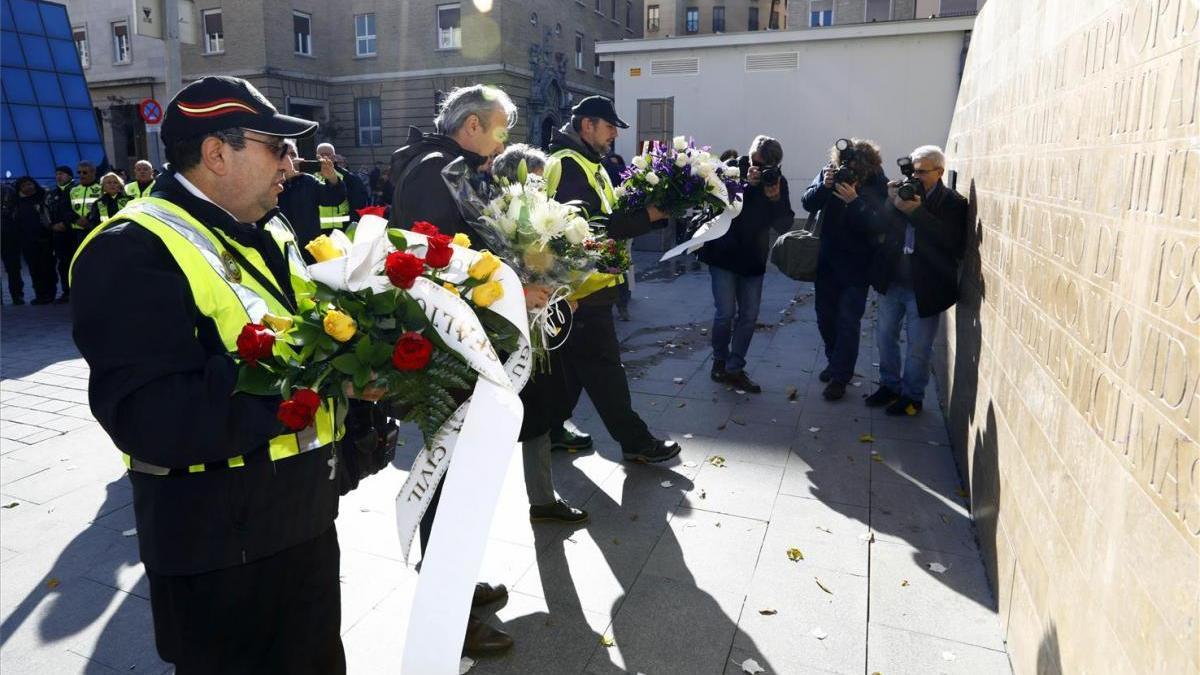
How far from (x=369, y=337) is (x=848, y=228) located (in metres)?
5.17

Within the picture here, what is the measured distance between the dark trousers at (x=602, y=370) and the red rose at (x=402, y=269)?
2.70 meters

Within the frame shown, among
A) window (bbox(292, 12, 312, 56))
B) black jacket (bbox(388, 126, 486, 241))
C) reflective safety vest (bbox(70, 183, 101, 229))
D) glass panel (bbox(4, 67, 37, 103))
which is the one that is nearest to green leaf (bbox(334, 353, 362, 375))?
black jacket (bbox(388, 126, 486, 241))

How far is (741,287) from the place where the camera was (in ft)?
21.7

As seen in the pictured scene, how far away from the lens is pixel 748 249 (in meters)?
6.41

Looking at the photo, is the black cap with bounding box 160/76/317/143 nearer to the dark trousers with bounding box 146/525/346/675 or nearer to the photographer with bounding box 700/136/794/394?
the dark trousers with bounding box 146/525/346/675

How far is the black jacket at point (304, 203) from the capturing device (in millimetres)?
8016

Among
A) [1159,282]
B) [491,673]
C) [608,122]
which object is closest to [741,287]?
[608,122]

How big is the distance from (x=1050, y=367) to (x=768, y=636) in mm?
1550

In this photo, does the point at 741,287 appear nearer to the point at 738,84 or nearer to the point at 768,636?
the point at 768,636

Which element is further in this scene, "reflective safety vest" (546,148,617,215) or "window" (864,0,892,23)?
"window" (864,0,892,23)

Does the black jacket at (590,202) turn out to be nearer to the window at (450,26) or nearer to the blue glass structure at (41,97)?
the blue glass structure at (41,97)

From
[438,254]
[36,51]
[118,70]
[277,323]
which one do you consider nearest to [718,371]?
[438,254]

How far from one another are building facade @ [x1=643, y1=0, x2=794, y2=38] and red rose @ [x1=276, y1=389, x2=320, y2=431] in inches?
1826

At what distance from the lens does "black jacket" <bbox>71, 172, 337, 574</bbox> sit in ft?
5.65
